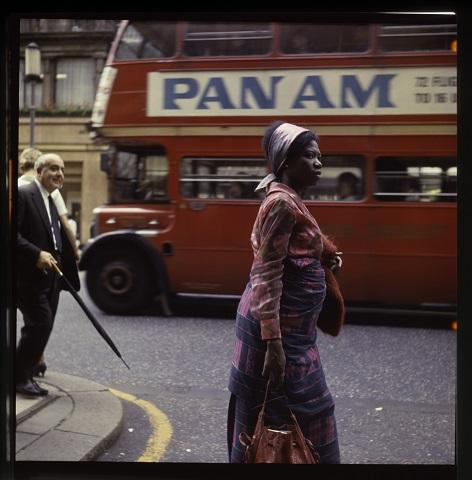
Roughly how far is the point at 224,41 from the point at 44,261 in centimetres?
299

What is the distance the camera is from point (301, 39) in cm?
541

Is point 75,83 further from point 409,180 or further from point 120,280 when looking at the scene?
point 409,180

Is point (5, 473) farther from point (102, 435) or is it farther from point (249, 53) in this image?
point (249, 53)

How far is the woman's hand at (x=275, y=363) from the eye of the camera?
2.78 meters

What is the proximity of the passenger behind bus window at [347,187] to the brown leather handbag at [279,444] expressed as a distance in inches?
121

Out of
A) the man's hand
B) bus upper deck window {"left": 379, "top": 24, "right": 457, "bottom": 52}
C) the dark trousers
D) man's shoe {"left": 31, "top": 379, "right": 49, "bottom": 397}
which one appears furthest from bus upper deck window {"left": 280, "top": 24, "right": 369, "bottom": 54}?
man's shoe {"left": 31, "top": 379, "right": 49, "bottom": 397}

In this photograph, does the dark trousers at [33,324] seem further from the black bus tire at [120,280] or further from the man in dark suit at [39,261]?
the black bus tire at [120,280]

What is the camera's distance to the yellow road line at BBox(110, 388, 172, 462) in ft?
11.9

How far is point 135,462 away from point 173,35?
13.3 feet

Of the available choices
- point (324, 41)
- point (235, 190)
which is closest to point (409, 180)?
point (324, 41)

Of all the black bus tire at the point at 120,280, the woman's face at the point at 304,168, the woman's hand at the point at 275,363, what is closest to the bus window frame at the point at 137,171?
the black bus tire at the point at 120,280

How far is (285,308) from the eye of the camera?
282 centimetres

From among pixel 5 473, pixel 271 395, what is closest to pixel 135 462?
pixel 5 473

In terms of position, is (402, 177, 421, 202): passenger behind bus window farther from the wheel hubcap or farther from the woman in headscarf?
the woman in headscarf
